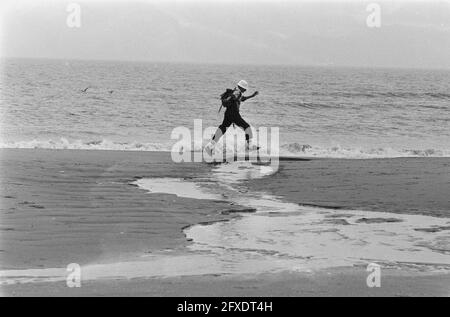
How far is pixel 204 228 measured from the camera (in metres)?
9.62

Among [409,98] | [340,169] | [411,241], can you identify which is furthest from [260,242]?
[409,98]

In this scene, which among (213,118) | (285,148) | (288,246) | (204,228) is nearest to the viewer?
(288,246)

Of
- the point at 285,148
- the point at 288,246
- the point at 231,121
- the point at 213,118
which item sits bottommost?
the point at 213,118

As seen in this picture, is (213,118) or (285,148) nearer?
(285,148)

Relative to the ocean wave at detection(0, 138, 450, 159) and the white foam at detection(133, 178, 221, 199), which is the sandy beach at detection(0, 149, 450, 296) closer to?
the white foam at detection(133, 178, 221, 199)

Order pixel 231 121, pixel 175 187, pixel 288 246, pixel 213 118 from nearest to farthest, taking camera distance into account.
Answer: pixel 288 246
pixel 175 187
pixel 231 121
pixel 213 118

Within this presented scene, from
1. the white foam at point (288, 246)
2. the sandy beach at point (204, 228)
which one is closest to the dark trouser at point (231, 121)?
the sandy beach at point (204, 228)

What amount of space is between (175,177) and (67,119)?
72.4 ft

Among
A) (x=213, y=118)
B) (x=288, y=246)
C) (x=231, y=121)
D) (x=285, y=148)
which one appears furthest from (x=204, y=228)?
(x=213, y=118)

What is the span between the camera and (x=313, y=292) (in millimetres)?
6523

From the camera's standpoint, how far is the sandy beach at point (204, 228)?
6852 mm

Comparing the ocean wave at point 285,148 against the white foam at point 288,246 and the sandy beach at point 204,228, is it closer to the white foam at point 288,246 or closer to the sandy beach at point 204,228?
the sandy beach at point 204,228

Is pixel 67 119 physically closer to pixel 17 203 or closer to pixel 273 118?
pixel 273 118

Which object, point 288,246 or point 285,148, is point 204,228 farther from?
point 285,148
